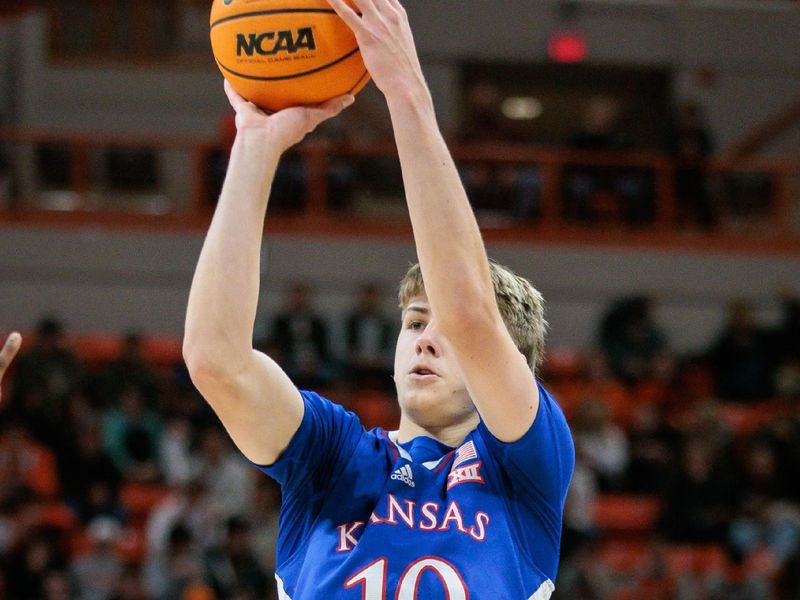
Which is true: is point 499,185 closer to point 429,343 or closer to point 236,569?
point 236,569

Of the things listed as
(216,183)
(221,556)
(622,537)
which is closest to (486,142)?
(216,183)

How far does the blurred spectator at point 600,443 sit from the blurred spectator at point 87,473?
389 cm

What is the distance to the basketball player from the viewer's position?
2.49m

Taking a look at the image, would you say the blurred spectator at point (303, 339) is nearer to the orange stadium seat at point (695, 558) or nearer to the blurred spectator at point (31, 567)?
the blurred spectator at point (31, 567)

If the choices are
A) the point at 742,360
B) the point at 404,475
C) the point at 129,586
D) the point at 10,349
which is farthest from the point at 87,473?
the point at 10,349

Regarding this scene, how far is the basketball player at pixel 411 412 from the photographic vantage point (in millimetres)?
2488

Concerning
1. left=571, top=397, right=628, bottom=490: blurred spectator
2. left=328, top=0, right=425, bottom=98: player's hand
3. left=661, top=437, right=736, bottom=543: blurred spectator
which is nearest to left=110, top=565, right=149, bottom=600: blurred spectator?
left=571, top=397, right=628, bottom=490: blurred spectator

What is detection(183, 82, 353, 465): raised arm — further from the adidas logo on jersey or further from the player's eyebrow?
the player's eyebrow

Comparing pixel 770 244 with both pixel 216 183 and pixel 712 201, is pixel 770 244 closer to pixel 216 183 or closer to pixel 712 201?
pixel 712 201

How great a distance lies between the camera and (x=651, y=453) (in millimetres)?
11430

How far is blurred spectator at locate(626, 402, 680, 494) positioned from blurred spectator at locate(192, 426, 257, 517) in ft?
11.1

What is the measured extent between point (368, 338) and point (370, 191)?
279 cm

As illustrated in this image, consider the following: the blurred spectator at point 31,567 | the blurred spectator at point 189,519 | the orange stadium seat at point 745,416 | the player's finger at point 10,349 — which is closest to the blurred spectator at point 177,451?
the blurred spectator at point 189,519

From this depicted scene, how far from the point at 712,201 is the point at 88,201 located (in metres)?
7.26
